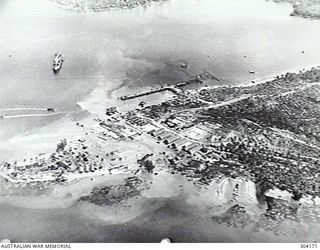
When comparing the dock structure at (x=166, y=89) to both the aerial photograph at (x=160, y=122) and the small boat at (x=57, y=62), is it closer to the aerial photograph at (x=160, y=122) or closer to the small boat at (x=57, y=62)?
the aerial photograph at (x=160, y=122)

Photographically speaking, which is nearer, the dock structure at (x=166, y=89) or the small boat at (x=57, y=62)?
the dock structure at (x=166, y=89)

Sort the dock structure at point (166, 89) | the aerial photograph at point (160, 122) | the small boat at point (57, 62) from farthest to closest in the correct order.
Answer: the small boat at point (57, 62)
the dock structure at point (166, 89)
the aerial photograph at point (160, 122)

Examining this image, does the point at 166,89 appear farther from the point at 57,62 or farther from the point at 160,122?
the point at 57,62

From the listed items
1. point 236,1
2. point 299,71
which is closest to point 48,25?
point 236,1

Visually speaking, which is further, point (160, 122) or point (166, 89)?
point (166, 89)

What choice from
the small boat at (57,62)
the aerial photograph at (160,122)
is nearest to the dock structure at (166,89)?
the aerial photograph at (160,122)

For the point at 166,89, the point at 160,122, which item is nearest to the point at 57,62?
the point at 166,89

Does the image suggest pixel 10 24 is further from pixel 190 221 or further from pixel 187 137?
pixel 190 221

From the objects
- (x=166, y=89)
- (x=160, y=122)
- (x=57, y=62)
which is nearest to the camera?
(x=160, y=122)
